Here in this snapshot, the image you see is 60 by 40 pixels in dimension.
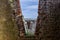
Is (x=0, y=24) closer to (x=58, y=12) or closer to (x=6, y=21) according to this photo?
(x=6, y=21)

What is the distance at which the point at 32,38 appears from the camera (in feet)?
14.6

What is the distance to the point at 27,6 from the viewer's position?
4434mm

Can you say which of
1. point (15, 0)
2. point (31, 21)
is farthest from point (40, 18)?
point (15, 0)

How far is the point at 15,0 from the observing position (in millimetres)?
4426

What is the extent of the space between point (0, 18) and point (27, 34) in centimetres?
47

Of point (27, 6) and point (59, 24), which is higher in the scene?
point (27, 6)

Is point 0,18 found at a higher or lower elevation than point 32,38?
higher

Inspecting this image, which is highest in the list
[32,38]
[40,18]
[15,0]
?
[15,0]

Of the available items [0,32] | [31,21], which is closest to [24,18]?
[31,21]

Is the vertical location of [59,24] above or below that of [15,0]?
below

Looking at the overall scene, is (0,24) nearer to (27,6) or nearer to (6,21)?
(6,21)

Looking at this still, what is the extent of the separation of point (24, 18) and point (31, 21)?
116 millimetres

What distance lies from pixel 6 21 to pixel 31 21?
38cm

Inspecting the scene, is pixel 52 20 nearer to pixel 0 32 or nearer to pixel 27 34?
pixel 27 34
